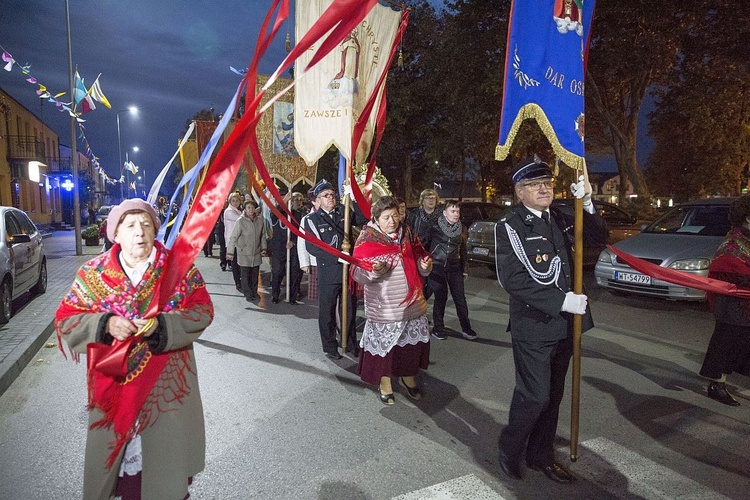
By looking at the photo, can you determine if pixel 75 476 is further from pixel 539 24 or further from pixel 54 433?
pixel 539 24

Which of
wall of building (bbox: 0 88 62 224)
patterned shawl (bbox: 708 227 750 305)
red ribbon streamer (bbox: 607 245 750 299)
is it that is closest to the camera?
red ribbon streamer (bbox: 607 245 750 299)

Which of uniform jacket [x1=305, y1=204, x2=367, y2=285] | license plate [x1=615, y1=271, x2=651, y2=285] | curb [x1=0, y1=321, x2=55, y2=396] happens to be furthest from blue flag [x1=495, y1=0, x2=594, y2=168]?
license plate [x1=615, y1=271, x2=651, y2=285]

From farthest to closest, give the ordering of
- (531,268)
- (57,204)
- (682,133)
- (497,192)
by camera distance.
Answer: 1. (57,204)
2. (497,192)
3. (682,133)
4. (531,268)

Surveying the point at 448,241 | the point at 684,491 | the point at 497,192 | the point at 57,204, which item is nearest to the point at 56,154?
the point at 57,204

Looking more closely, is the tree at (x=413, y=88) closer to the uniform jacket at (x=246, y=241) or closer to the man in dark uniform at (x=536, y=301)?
the uniform jacket at (x=246, y=241)

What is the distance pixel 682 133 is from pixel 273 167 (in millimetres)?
24673

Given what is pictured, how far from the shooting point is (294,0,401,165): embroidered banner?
6031mm

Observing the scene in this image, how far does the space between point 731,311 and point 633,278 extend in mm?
4449

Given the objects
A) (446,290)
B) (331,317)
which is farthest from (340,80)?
(446,290)

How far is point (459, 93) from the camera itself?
23016 mm

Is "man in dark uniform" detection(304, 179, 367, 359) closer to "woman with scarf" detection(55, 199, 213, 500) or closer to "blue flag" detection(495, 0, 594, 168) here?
"blue flag" detection(495, 0, 594, 168)

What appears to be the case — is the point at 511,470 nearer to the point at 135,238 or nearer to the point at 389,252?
the point at 389,252

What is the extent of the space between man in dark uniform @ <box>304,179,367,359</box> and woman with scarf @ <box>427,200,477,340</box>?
123 cm

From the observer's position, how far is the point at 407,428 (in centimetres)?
414
